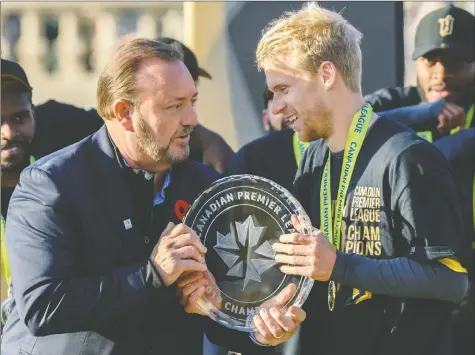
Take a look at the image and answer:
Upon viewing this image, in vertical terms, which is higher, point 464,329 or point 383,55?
point 383,55

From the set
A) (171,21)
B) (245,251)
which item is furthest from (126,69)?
(171,21)

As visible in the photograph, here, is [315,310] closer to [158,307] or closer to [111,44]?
[158,307]

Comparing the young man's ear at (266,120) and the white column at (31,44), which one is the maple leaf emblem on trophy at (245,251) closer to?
Answer: the young man's ear at (266,120)

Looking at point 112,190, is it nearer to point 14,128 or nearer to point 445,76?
point 14,128

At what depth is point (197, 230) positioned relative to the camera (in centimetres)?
351

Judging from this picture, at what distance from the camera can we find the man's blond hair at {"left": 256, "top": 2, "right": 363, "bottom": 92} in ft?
12.1

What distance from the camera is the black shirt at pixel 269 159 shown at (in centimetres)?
447

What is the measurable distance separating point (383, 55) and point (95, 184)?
3046 millimetres

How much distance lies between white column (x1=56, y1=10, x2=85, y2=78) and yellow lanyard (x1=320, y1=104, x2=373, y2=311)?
28.4 m

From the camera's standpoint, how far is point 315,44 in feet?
12.1

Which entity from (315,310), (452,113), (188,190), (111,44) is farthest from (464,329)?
(111,44)

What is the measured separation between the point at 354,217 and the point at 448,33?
196cm

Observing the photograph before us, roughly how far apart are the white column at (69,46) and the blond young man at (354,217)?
28.2 m

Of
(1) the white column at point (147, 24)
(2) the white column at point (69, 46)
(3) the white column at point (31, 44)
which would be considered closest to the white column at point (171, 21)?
Result: (1) the white column at point (147, 24)
